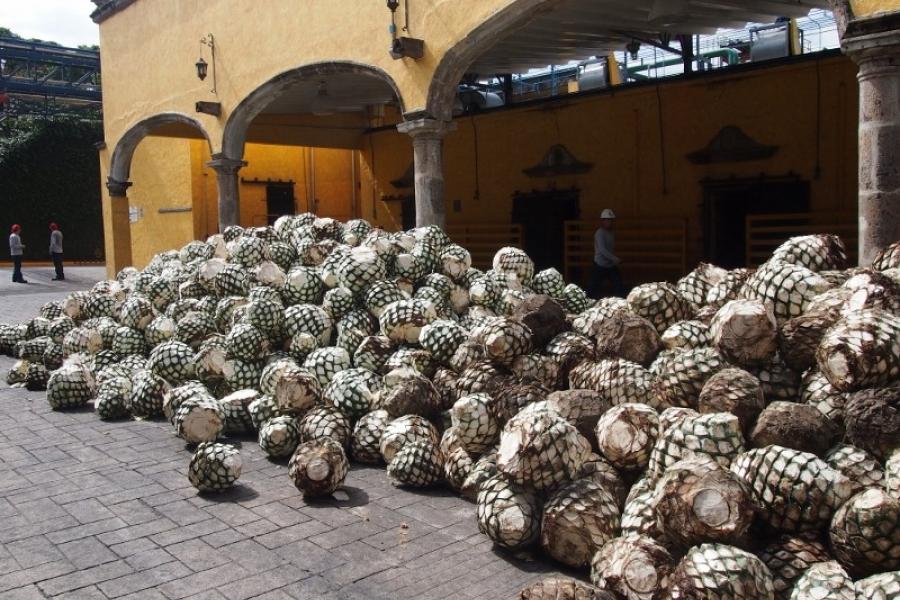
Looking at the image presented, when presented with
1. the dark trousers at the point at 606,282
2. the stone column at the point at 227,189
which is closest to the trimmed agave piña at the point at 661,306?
the dark trousers at the point at 606,282

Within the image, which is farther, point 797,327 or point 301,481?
point 301,481

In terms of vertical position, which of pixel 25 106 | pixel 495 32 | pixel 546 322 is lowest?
pixel 546 322

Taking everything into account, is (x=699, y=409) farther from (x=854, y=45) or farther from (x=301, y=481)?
(x=854, y=45)

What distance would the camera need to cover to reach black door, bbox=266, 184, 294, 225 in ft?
65.0

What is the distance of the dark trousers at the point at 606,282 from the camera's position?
11664mm

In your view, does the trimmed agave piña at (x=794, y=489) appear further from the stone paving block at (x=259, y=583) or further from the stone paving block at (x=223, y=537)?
the stone paving block at (x=223, y=537)

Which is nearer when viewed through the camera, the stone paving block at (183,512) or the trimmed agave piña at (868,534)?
the trimmed agave piña at (868,534)

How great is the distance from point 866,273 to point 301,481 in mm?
3087

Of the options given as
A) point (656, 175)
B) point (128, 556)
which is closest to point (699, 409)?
point (128, 556)

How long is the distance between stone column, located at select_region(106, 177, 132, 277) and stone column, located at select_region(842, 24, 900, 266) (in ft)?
51.6

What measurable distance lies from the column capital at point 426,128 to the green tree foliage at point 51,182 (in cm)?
2249

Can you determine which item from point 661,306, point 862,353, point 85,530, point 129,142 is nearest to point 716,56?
point 129,142

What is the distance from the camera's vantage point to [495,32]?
28.7 feet

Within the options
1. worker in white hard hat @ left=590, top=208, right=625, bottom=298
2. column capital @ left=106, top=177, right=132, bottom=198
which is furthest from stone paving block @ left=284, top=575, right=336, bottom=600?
column capital @ left=106, top=177, right=132, bottom=198
